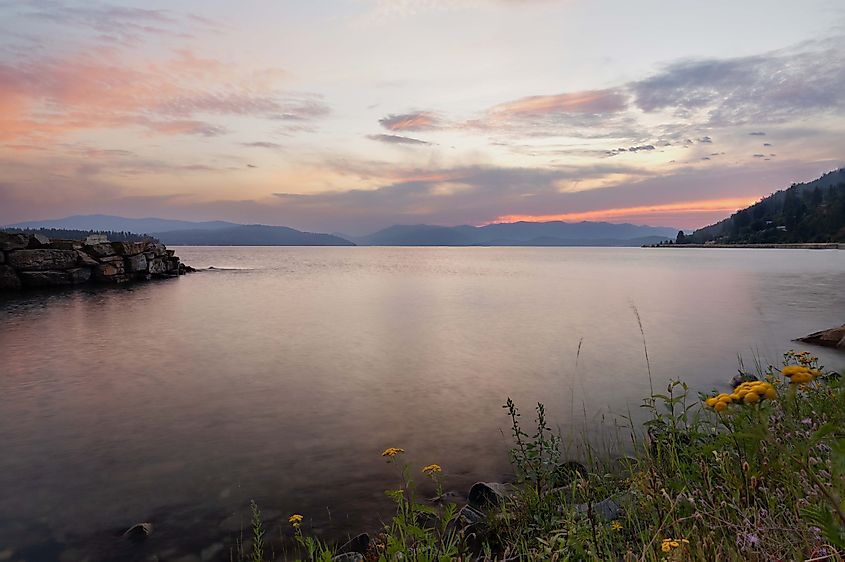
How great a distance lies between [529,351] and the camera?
66.0 feet

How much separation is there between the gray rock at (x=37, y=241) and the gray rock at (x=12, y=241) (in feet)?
1.49

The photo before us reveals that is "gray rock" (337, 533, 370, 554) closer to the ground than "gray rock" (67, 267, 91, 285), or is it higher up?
closer to the ground

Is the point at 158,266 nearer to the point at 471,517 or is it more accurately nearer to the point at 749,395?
the point at 471,517

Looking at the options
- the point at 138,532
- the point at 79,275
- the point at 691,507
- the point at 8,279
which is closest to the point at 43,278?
the point at 8,279

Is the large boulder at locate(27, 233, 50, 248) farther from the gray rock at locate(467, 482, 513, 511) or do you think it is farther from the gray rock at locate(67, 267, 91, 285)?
the gray rock at locate(467, 482, 513, 511)

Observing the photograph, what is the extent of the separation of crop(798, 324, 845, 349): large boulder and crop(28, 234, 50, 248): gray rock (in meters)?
50.6

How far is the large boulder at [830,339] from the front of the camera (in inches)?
712

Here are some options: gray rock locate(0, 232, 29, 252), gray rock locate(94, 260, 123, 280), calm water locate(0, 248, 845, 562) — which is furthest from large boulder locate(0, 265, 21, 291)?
gray rock locate(94, 260, 123, 280)

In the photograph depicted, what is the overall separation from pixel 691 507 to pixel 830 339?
18716 mm

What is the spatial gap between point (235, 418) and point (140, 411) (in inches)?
106

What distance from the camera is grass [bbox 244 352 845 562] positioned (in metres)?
3.69

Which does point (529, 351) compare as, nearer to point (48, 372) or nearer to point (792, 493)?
point (792, 493)

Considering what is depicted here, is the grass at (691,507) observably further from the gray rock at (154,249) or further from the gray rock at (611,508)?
the gray rock at (154,249)

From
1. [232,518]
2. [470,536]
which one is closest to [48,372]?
[232,518]
